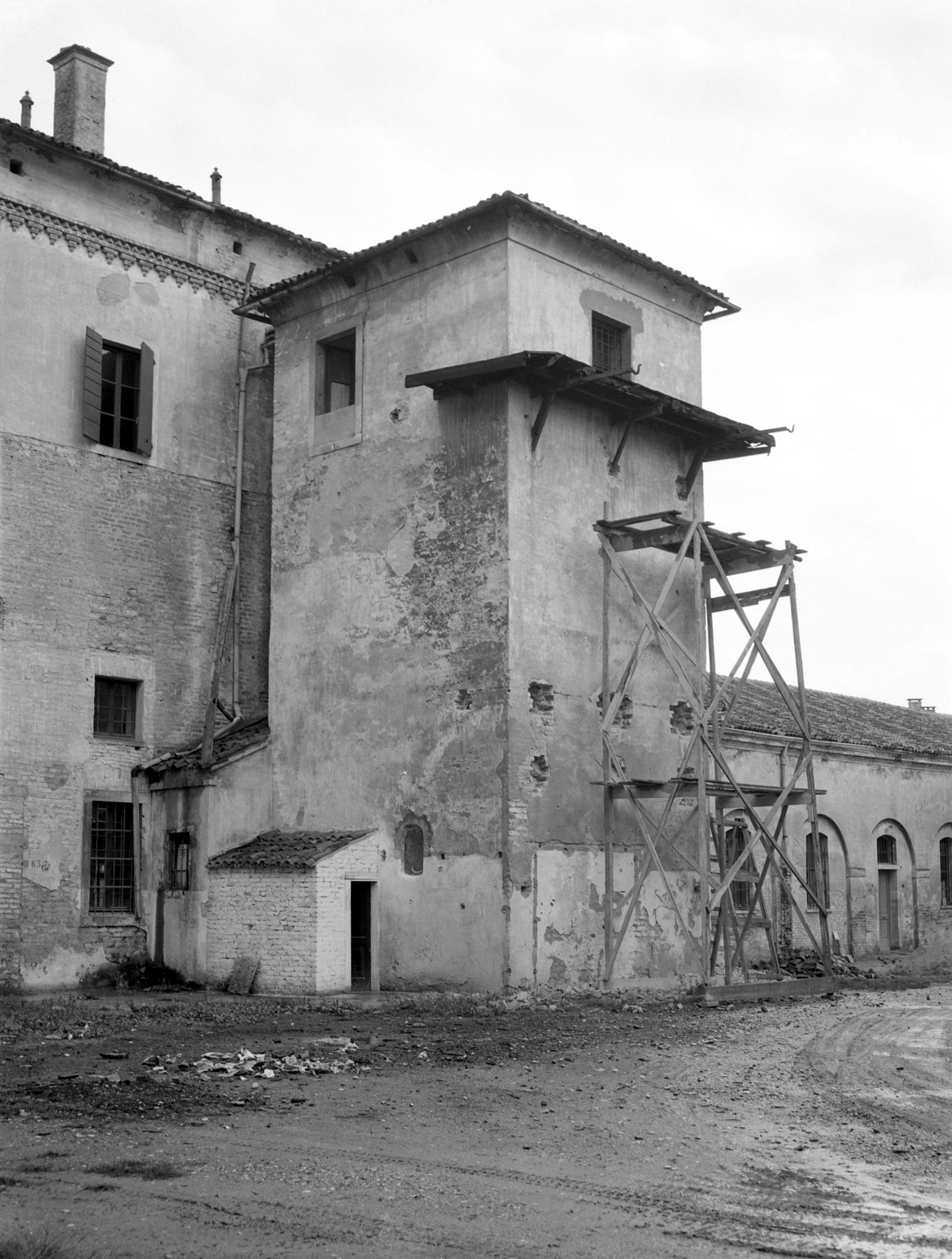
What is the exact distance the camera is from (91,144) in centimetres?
2244

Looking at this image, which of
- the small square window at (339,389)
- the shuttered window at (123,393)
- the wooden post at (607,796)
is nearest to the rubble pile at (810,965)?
the wooden post at (607,796)

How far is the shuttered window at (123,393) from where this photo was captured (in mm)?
20875

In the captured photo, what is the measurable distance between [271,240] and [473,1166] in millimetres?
18243

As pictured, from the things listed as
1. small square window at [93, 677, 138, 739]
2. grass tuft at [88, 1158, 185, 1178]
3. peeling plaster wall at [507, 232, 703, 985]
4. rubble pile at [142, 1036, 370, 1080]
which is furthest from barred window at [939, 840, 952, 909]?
grass tuft at [88, 1158, 185, 1178]

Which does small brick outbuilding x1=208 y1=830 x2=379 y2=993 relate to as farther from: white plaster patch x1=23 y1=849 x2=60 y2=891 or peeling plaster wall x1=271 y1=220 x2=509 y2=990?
white plaster patch x1=23 y1=849 x2=60 y2=891

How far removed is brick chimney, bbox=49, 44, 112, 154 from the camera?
22406 mm

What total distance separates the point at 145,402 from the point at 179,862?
6.83 m

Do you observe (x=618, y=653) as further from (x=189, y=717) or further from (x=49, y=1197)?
(x=49, y=1197)

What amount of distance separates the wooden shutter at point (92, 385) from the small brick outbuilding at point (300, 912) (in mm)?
6428

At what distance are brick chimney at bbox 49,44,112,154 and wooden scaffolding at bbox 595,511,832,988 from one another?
34.0 feet

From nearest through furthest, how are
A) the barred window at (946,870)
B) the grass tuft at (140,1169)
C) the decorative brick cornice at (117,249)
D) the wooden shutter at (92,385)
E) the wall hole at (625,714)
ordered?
1. the grass tuft at (140,1169)
2. the wall hole at (625,714)
3. the decorative brick cornice at (117,249)
4. the wooden shutter at (92,385)
5. the barred window at (946,870)

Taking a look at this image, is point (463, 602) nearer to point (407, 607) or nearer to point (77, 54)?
point (407, 607)

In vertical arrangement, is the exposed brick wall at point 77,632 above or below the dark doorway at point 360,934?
above

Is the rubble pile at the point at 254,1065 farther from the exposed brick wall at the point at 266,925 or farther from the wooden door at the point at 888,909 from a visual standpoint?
the wooden door at the point at 888,909
